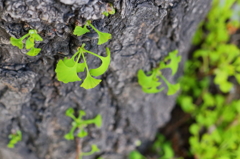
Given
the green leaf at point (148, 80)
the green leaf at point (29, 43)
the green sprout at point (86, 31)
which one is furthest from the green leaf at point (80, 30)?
the green leaf at point (148, 80)

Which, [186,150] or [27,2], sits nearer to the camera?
[27,2]

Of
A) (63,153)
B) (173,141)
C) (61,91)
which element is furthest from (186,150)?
(61,91)

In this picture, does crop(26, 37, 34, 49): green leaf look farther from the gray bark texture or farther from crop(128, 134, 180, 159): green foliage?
crop(128, 134, 180, 159): green foliage

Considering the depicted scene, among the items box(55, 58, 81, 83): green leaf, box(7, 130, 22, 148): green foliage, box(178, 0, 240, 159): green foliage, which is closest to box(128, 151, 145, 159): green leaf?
box(178, 0, 240, 159): green foliage

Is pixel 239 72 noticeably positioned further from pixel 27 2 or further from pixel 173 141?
pixel 27 2

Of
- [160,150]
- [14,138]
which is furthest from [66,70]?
[160,150]

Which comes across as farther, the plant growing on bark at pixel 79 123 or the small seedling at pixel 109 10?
the plant growing on bark at pixel 79 123

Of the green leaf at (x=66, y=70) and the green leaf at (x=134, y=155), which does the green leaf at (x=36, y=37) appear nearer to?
the green leaf at (x=66, y=70)
